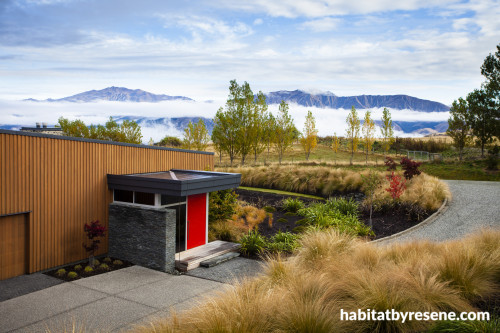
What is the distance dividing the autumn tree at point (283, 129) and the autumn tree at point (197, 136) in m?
8.71

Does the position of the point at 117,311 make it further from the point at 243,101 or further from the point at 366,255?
the point at 243,101

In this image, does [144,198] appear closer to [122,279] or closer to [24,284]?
[122,279]

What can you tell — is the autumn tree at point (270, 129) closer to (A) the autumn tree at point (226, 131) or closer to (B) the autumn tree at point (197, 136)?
(A) the autumn tree at point (226, 131)

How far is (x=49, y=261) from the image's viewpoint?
10.1 m

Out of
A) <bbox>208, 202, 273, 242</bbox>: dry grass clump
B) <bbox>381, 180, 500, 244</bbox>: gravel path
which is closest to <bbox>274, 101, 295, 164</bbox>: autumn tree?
<bbox>381, 180, 500, 244</bbox>: gravel path

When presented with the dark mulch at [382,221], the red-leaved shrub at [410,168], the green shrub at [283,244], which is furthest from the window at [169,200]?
the red-leaved shrub at [410,168]

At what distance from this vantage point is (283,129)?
42812 mm

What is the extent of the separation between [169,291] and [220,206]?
228 inches

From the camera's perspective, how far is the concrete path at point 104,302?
22.4 ft

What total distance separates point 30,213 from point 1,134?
2.13 m

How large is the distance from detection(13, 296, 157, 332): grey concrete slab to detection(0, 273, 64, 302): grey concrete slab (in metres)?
1.95

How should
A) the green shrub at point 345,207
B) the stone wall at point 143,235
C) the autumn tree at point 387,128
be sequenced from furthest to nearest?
the autumn tree at point 387,128
the green shrub at point 345,207
the stone wall at point 143,235

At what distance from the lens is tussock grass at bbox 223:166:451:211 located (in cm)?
1619

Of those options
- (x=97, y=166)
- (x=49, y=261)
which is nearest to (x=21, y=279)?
(x=49, y=261)
